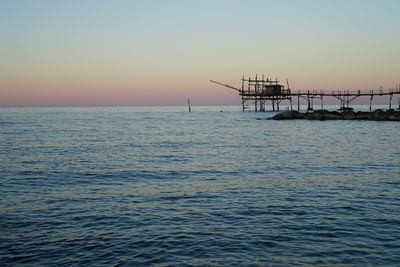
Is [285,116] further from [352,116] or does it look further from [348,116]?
[352,116]

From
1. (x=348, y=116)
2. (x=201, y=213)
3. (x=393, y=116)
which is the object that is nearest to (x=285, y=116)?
(x=348, y=116)

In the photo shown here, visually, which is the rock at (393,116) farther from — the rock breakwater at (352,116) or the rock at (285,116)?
the rock at (285,116)

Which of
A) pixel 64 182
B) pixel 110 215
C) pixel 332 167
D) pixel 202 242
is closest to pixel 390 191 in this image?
pixel 332 167

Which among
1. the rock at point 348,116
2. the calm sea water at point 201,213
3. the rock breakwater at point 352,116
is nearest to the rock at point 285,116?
the rock breakwater at point 352,116

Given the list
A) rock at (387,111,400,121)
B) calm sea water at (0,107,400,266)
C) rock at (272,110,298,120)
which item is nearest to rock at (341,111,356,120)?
rock at (387,111,400,121)

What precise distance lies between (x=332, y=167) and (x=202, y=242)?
11.8 meters

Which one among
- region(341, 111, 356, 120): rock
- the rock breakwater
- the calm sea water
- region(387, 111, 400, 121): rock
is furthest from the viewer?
region(341, 111, 356, 120): rock

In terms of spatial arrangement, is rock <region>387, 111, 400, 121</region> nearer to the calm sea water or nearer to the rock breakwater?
the rock breakwater

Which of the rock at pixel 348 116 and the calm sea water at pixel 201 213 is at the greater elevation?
the rock at pixel 348 116

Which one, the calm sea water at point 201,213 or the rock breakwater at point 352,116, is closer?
the calm sea water at point 201,213

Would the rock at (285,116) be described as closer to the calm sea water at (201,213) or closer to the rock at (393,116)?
the rock at (393,116)

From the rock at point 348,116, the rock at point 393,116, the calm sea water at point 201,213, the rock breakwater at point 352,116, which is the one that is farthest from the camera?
the rock at point 348,116

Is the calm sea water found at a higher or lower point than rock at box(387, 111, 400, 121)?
lower

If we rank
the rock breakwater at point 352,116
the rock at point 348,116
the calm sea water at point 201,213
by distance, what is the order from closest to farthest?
the calm sea water at point 201,213 → the rock breakwater at point 352,116 → the rock at point 348,116
